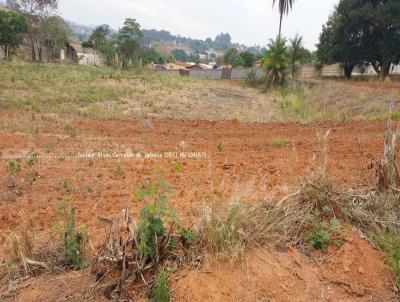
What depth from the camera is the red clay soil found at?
2539 millimetres

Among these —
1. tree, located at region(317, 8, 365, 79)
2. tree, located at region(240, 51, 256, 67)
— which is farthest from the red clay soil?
tree, located at region(240, 51, 256, 67)

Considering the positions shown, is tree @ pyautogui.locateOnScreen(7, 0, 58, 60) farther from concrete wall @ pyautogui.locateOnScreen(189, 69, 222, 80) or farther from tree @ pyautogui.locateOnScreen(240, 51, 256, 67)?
tree @ pyautogui.locateOnScreen(240, 51, 256, 67)

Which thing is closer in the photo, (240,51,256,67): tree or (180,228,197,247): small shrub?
(180,228,197,247): small shrub

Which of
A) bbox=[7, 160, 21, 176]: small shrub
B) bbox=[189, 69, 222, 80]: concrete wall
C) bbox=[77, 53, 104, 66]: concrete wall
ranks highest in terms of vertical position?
bbox=[77, 53, 104, 66]: concrete wall

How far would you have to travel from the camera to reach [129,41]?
3434 cm

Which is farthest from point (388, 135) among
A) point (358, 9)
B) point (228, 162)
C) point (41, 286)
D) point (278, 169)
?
point (358, 9)

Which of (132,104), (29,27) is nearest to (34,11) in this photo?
(29,27)

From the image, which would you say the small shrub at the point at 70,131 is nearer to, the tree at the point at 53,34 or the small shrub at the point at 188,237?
the small shrub at the point at 188,237

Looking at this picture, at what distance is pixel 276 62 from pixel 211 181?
20155mm

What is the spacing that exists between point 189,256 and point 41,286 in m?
1.01

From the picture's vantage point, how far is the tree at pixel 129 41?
34.1 metres

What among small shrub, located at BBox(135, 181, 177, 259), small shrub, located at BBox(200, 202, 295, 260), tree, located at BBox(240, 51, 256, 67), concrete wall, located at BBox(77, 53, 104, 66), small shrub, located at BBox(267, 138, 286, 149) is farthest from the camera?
tree, located at BBox(240, 51, 256, 67)

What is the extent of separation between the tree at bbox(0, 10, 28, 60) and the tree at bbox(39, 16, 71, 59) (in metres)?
1.72

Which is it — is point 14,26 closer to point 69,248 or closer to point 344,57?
point 344,57
